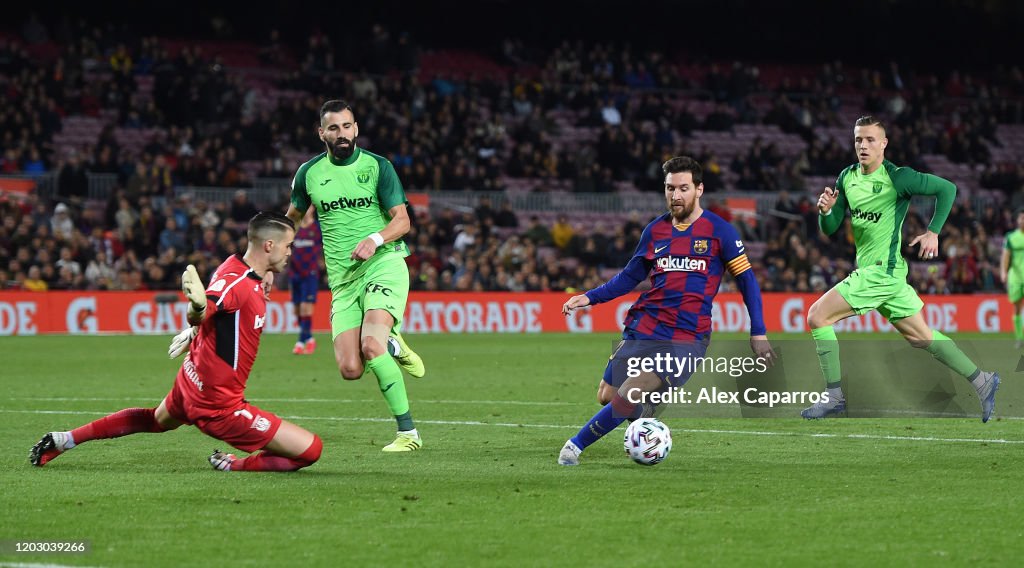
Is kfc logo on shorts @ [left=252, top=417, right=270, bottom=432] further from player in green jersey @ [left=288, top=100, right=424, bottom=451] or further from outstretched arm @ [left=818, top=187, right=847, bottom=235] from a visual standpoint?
outstretched arm @ [left=818, top=187, right=847, bottom=235]

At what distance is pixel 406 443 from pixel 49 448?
7.77ft

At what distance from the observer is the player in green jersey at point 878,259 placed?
11.0m

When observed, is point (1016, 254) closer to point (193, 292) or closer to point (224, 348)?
point (224, 348)

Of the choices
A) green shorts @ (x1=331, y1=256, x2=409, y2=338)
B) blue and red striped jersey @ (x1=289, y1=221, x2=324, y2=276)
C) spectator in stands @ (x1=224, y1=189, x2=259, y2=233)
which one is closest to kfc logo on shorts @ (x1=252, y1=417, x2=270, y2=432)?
green shorts @ (x1=331, y1=256, x2=409, y2=338)

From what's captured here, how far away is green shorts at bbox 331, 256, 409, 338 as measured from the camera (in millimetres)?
9406

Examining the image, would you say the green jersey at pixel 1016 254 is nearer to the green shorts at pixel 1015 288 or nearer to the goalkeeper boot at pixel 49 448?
the green shorts at pixel 1015 288

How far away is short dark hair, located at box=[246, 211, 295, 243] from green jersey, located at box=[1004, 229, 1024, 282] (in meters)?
16.9

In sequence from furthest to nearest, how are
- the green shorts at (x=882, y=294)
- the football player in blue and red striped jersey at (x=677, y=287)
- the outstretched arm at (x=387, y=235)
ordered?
the green shorts at (x=882, y=294) → the outstretched arm at (x=387, y=235) → the football player in blue and red striped jersey at (x=677, y=287)

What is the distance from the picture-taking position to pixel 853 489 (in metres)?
7.32

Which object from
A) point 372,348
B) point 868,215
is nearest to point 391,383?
point 372,348

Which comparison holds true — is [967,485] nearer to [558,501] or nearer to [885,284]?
[558,501]

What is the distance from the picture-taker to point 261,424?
7.87 m

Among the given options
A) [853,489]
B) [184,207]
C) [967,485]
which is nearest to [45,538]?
[853,489]

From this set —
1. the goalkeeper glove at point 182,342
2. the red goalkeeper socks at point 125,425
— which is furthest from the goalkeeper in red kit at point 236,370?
the red goalkeeper socks at point 125,425
